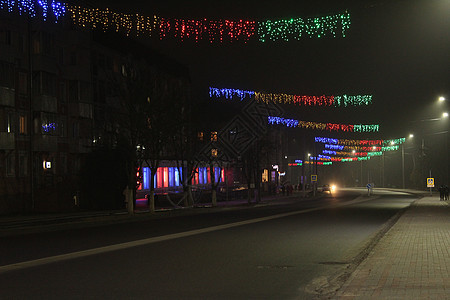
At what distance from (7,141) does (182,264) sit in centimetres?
2860

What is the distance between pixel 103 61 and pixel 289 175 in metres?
72.1

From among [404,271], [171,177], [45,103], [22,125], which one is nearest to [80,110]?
[45,103]

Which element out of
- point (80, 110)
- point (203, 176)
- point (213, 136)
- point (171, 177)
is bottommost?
point (203, 176)

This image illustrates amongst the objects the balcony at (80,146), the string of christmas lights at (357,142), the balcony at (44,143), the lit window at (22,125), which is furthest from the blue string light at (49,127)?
the string of christmas lights at (357,142)

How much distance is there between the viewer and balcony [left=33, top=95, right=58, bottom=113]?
136ft

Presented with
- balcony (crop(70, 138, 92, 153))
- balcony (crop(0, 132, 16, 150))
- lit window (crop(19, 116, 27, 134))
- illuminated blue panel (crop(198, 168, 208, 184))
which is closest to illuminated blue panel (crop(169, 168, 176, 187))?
illuminated blue panel (crop(198, 168, 208, 184))

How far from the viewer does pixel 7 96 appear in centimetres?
3778

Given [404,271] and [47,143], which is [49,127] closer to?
[47,143]

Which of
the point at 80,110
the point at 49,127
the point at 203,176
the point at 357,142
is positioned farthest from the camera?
the point at 357,142

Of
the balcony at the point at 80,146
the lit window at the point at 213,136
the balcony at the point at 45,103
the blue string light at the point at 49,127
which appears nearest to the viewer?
the balcony at the point at 45,103


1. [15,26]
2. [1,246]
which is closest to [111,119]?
[15,26]

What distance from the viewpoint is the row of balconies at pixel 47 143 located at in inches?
1491

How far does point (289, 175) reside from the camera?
388ft

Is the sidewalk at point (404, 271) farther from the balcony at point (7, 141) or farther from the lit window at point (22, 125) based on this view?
the lit window at point (22, 125)
